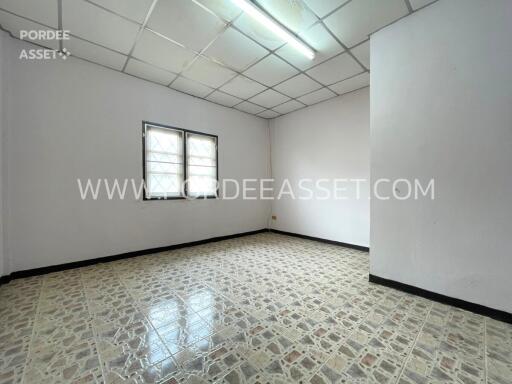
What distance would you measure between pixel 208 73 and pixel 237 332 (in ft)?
12.0

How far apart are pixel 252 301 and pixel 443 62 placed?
318cm

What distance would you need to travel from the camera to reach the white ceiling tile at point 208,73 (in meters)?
3.14

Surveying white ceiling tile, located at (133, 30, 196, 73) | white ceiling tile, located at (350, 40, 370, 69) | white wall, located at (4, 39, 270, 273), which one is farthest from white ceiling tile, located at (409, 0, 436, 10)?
white wall, located at (4, 39, 270, 273)

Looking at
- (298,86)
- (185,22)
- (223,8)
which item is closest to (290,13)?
(223,8)

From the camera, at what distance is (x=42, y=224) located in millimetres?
2740

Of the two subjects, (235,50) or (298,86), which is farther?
(298,86)

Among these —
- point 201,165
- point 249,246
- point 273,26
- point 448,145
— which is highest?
point 273,26

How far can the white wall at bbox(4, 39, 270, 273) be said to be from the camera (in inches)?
103

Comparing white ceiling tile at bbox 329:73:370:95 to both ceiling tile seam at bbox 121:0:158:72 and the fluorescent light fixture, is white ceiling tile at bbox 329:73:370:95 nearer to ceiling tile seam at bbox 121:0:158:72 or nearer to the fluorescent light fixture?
the fluorescent light fixture

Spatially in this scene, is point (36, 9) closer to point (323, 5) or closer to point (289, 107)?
point (323, 5)

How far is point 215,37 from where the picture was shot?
2.56 meters

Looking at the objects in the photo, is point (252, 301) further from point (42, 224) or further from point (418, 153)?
point (42, 224)

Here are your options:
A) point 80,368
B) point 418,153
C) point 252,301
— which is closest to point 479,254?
point 418,153

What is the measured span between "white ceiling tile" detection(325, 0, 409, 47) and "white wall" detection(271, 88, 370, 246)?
1552 millimetres
